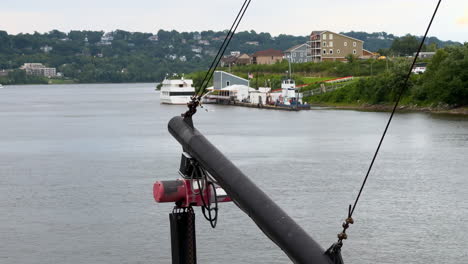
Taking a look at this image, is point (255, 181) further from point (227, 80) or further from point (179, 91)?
point (227, 80)

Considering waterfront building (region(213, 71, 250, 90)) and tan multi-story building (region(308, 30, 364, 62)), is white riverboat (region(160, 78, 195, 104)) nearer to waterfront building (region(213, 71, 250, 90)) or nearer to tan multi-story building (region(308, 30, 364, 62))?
waterfront building (region(213, 71, 250, 90))

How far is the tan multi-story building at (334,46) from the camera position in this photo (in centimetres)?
9450

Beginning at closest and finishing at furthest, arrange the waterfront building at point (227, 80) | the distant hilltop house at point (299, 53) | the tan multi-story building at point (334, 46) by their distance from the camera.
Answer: the waterfront building at point (227, 80) < the tan multi-story building at point (334, 46) < the distant hilltop house at point (299, 53)

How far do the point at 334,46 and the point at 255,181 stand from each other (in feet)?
242

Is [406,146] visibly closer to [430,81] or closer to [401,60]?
[430,81]

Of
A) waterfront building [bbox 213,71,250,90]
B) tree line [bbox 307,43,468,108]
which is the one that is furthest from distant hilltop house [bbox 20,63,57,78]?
tree line [bbox 307,43,468,108]

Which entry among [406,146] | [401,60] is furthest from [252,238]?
[401,60]

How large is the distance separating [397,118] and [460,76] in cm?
617

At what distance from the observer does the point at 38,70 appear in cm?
18762

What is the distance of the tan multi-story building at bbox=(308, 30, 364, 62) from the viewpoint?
9450 cm

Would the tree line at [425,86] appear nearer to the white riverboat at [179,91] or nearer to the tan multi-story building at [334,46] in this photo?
the white riverboat at [179,91]

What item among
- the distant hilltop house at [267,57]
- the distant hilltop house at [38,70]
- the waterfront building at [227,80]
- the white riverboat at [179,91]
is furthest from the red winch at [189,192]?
the distant hilltop house at [38,70]

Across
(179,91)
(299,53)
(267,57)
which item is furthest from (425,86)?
(267,57)

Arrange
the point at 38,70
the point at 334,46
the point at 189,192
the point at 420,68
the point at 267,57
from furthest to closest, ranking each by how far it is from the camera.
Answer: the point at 38,70 → the point at 267,57 → the point at 334,46 → the point at 420,68 → the point at 189,192
